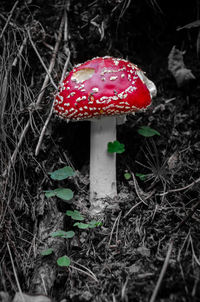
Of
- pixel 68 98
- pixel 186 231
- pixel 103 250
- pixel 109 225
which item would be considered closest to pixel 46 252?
pixel 103 250

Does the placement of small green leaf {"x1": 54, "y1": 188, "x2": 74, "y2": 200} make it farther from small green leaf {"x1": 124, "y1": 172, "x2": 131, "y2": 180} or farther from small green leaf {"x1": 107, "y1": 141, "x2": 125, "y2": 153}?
small green leaf {"x1": 124, "y1": 172, "x2": 131, "y2": 180}

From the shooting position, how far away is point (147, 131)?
3.84m

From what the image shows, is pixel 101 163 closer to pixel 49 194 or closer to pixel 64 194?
pixel 64 194

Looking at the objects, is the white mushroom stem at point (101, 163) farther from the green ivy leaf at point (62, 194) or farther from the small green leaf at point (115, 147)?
the green ivy leaf at point (62, 194)

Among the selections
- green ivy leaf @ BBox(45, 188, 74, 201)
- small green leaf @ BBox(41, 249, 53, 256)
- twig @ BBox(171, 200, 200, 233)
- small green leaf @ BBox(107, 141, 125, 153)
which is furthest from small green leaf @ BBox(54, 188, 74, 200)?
twig @ BBox(171, 200, 200, 233)

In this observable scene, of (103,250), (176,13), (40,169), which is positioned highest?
(176,13)

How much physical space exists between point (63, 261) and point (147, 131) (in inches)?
77.2

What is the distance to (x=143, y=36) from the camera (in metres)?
4.31

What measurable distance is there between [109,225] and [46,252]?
2.41ft

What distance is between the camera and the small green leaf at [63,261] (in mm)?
2576

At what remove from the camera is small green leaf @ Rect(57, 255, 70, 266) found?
2.58 meters

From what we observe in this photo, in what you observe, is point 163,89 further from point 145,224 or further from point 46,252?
point 46,252

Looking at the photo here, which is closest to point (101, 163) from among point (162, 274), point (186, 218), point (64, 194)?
point (64, 194)

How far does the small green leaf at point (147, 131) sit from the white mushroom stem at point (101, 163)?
19.4 inches
